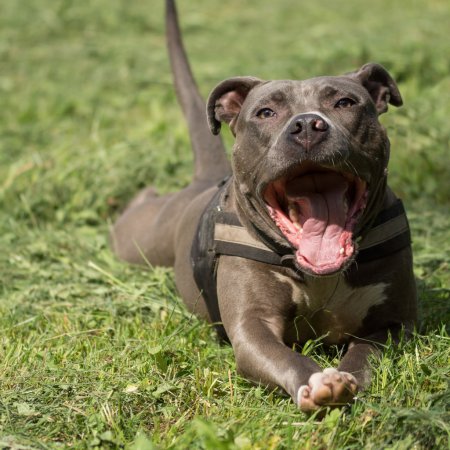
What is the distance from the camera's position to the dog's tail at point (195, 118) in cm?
609

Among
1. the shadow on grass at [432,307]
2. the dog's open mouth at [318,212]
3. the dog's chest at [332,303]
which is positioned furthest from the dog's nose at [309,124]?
the shadow on grass at [432,307]

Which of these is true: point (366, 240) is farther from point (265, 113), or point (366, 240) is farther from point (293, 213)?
point (265, 113)

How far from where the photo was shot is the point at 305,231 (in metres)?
4.04

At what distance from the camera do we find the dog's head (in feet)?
12.7

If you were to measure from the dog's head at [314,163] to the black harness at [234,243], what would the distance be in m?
0.08

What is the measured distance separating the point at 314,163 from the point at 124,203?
10.8 ft

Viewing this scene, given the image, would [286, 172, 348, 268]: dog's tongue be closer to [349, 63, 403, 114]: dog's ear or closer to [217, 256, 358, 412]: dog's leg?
[217, 256, 358, 412]: dog's leg

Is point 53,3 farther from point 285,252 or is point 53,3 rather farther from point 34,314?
point 285,252

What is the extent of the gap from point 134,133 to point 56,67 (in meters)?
2.90

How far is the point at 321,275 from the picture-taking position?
386 cm

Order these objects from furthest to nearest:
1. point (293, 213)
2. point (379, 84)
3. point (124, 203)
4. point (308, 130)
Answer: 1. point (124, 203)
2. point (379, 84)
3. point (293, 213)
4. point (308, 130)

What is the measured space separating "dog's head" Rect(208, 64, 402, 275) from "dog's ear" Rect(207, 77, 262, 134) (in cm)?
17

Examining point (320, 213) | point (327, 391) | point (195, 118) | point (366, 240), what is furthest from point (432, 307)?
point (195, 118)

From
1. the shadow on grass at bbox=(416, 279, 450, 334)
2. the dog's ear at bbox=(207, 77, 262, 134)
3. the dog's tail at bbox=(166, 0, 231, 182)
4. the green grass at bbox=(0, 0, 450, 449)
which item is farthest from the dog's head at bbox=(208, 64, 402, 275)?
the dog's tail at bbox=(166, 0, 231, 182)
